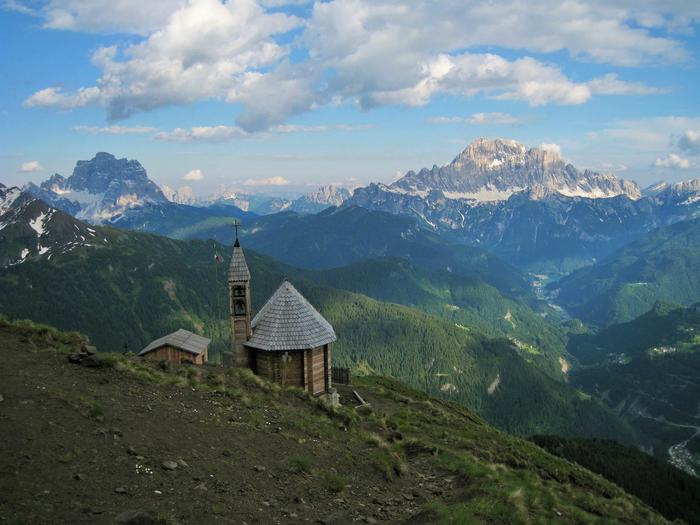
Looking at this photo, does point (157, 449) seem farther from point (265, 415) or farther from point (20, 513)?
point (265, 415)

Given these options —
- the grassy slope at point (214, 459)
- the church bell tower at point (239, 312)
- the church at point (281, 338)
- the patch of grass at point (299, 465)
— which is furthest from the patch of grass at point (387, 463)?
the church bell tower at point (239, 312)

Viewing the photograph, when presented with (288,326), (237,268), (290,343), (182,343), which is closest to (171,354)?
(182,343)

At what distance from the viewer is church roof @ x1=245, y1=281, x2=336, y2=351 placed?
40.8 m

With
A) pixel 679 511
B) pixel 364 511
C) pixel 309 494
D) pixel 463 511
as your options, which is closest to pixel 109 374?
pixel 309 494

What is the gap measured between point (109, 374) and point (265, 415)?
8.22 meters

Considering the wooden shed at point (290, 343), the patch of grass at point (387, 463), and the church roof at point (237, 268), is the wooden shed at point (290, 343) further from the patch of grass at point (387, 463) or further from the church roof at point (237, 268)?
the patch of grass at point (387, 463)

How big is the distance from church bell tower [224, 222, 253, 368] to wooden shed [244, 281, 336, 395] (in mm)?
602

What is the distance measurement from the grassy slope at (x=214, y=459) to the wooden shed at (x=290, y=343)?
5539 mm

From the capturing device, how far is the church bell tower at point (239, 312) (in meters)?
42.0

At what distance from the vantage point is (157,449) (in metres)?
19.8

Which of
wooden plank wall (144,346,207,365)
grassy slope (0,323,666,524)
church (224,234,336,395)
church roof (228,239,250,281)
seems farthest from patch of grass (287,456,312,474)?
wooden plank wall (144,346,207,365)

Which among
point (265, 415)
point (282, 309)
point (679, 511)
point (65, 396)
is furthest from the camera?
point (679, 511)

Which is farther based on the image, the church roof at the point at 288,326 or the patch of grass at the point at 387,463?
the church roof at the point at 288,326

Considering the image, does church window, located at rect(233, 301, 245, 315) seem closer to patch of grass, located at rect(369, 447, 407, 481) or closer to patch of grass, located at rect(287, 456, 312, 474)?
patch of grass, located at rect(369, 447, 407, 481)
